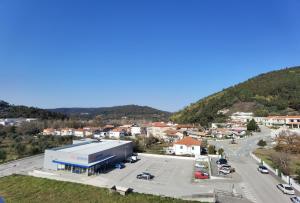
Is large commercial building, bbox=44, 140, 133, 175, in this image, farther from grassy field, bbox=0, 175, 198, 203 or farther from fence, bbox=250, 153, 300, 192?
fence, bbox=250, 153, 300, 192

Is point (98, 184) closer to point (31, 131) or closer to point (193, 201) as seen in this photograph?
point (193, 201)

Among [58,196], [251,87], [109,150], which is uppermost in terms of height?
[251,87]

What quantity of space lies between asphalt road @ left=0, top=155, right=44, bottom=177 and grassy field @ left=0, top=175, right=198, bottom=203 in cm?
328

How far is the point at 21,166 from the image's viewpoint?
122 feet

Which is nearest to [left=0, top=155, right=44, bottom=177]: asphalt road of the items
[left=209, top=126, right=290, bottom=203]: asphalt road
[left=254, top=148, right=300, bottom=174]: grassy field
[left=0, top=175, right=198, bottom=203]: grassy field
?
[left=0, top=175, right=198, bottom=203]: grassy field

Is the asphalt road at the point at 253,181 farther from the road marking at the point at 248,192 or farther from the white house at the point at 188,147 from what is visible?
the white house at the point at 188,147

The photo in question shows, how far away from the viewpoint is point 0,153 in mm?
44125

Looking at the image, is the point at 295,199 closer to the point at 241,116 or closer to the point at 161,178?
the point at 161,178

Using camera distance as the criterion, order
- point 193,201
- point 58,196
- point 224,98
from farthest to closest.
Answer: point 224,98 → point 58,196 → point 193,201

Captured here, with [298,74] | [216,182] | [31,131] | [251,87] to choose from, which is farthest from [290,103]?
[31,131]

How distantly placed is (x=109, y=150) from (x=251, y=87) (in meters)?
108

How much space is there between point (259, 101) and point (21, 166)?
99.3 meters

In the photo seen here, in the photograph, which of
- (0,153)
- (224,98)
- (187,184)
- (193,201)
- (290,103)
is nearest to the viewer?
(193,201)

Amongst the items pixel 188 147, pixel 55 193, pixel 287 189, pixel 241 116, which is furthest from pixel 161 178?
pixel 241 116
